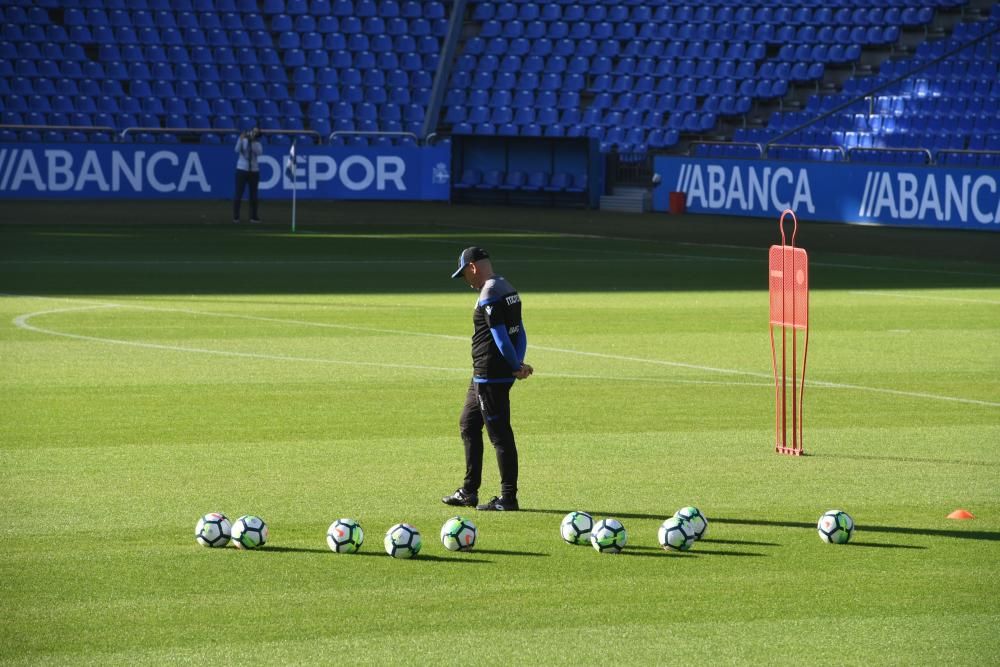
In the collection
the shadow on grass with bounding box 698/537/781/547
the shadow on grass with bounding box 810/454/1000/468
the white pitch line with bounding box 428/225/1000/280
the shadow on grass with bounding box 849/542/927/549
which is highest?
the white pitch line with bounding box 428/225/1000/280

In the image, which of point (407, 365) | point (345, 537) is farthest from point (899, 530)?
point (407, 365)

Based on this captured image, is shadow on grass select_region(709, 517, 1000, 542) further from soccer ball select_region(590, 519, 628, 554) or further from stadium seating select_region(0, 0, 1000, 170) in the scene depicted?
stadium seating select_region(0, 0, 1000, 170)

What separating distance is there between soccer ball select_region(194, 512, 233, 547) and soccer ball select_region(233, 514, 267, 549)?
6cm

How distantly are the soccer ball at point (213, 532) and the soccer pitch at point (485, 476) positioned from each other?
19 cm

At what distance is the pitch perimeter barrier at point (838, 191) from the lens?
38.2 metres

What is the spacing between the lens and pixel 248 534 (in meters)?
9.70

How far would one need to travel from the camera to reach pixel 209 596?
8703 millimetres

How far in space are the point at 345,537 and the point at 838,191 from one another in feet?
107

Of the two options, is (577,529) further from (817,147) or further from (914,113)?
(914,113)

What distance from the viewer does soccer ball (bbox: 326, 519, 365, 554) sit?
9.62 m

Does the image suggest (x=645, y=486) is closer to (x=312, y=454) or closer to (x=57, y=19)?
(x=312, y=454)

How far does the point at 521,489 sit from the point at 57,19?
42.7 metres

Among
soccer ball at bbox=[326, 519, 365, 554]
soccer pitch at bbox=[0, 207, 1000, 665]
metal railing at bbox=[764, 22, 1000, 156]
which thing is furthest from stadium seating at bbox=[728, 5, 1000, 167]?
soccer ball at bbox=[326, 519, 365, 554]

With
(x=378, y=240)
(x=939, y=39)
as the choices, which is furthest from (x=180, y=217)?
(x=939, y=39)
